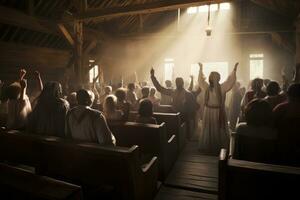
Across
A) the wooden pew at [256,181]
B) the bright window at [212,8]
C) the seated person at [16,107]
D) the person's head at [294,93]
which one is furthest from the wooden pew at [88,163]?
the bright window at [212,8]

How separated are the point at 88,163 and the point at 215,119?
3941 millimetres

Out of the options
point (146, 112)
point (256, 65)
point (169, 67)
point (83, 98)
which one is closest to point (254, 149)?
point (146, 112)

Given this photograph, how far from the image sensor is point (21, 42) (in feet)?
33.8

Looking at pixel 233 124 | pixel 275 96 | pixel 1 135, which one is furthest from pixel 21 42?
pixel 275 96

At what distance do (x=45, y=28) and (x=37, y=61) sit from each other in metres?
1.61

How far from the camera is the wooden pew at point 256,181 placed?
2.00 metres

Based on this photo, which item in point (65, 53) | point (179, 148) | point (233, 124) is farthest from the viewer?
point (65, 53)

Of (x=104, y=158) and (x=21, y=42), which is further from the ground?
(x=21, y=42)

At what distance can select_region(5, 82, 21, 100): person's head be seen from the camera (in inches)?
167

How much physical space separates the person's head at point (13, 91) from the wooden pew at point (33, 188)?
2.75 metres

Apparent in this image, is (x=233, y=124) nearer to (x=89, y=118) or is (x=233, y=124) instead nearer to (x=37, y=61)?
(x=89, y=118)

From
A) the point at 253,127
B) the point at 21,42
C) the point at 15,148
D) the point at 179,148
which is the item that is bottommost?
the point at 179,148

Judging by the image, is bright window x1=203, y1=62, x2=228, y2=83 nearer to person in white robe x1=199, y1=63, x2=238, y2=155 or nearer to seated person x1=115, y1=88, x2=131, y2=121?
person in white robe x1=199, y1=63, x2=238, y2=155

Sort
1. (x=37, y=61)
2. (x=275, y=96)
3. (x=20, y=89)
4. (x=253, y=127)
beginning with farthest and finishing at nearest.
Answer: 1. (x=37, y=61)
2. (x=275, y=96)
3. (x=20, y=89)
4. (x=253, y=127)
